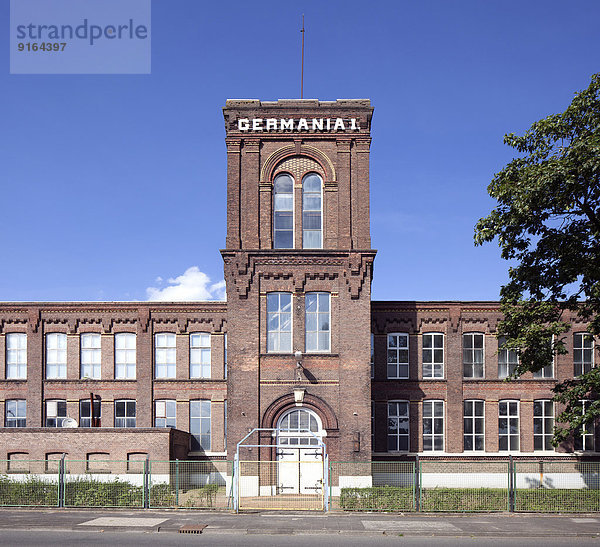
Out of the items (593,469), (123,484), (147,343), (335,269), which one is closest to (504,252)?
(335,269)

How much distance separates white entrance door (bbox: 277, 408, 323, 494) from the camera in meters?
31.1

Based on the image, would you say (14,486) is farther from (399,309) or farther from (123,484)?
(399,309)

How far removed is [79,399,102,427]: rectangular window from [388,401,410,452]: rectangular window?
15.5 metres

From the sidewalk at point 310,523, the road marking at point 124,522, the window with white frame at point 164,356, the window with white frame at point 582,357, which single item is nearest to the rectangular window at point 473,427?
the window with white frame at point 582,357

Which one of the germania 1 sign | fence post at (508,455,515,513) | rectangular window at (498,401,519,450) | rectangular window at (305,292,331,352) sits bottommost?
fence post at (508,455,515,513)

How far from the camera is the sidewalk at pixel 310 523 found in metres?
22.7

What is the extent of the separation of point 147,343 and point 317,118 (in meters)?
15.4

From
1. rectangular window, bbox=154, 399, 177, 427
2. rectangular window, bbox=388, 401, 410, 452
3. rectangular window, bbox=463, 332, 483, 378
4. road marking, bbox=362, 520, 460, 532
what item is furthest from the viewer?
rectangular window, bbox=154, 399, 177, 427

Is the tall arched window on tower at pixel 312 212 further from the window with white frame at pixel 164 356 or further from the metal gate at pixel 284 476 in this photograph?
the window with white frame at pixel 164 356

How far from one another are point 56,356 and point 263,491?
607 inches

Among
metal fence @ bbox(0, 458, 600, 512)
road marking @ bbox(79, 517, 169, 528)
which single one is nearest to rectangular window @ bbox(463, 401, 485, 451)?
metal fence @ bbox(0, 458, 600, 512)

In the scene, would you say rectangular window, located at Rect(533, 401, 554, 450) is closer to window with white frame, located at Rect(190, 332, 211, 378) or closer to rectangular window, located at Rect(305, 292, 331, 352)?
rectangular window, located at Rect(305, 292, 331, 352)

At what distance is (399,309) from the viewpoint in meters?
38.3

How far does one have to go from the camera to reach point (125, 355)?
1548 inches
